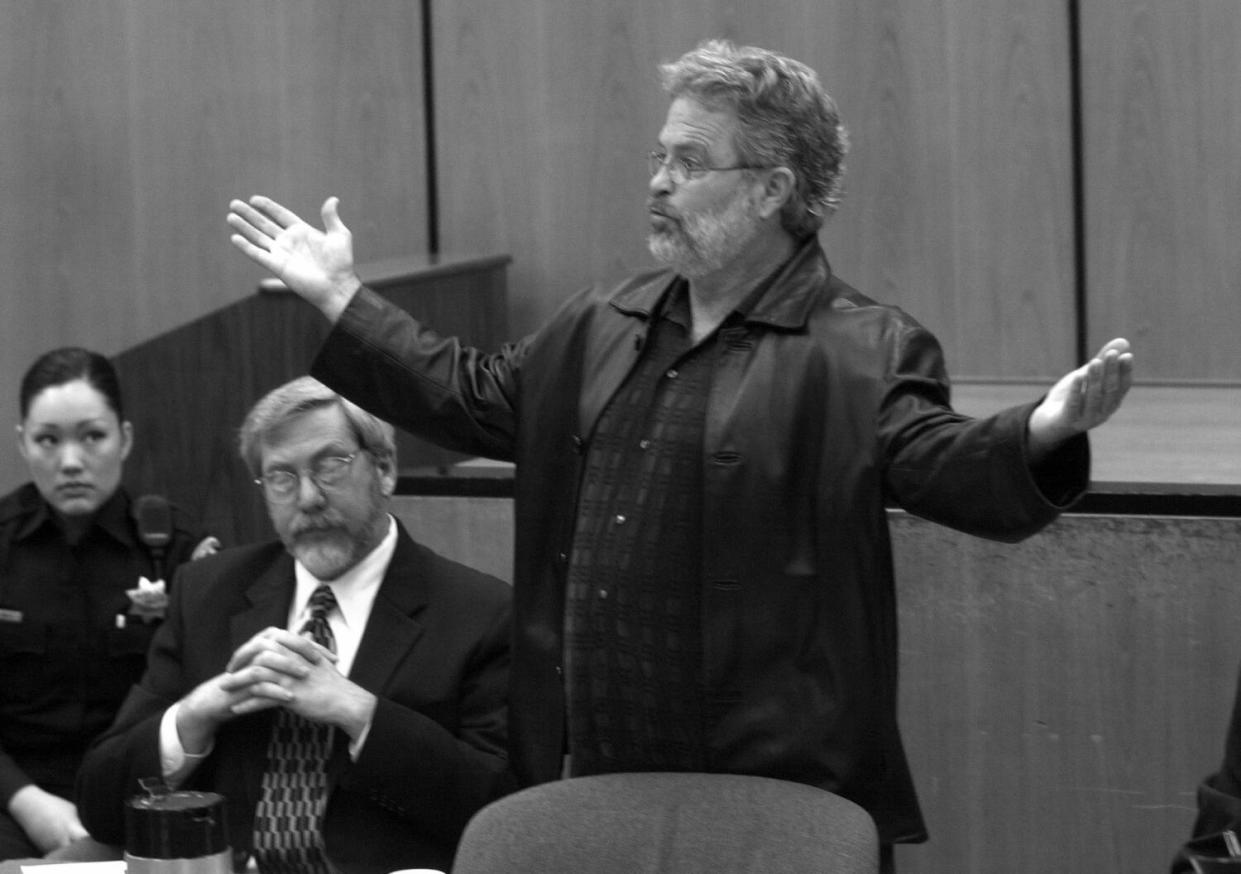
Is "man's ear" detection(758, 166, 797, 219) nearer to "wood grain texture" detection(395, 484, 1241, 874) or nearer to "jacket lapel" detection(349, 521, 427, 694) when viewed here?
"jacket lapel" detection(349, 521, 427, 694)

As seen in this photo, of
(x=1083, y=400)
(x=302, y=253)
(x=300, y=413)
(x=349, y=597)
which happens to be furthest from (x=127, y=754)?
(x=1083, y=400)

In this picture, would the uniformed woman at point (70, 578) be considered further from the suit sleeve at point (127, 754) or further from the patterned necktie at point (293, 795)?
the patterned necktie at point (293, 795)

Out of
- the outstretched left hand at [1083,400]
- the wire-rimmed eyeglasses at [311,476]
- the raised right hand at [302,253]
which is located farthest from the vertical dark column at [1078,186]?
the outstretched left hand at [1083,400]

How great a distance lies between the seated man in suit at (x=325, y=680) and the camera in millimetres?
2557

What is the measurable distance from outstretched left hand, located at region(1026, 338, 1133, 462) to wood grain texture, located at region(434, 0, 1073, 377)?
274cm

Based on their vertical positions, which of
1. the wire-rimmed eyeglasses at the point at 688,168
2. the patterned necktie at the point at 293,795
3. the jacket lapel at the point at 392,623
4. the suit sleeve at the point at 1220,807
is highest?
the wire-rimmed eyeglasses at the point at 688,168

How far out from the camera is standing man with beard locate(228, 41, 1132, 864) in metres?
2.17

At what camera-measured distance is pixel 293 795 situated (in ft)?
8.56

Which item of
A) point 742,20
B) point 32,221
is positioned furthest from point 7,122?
point 742,20

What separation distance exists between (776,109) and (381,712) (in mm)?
966

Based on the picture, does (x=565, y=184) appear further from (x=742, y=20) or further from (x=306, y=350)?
(x=306, y=350)

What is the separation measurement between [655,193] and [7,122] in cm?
364

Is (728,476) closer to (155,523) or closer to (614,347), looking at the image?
(614,347)

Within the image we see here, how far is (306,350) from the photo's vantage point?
13.3 ft
